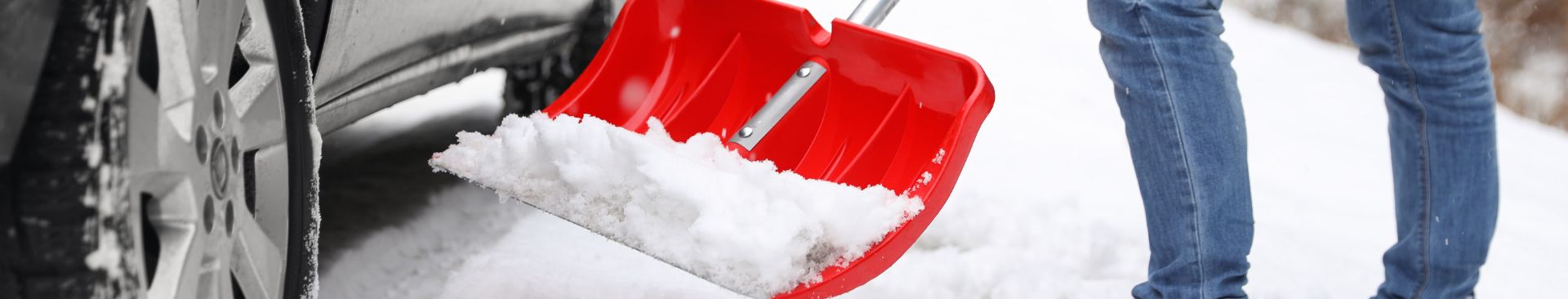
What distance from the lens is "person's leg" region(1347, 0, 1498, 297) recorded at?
4.69ft

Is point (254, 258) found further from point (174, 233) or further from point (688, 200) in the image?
point (688, 200)

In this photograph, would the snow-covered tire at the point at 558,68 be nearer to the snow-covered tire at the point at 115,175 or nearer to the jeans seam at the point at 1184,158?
the jeans seam at the point at 1184,158

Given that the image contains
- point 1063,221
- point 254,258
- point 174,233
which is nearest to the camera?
point 174,233

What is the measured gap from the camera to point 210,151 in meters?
0.99

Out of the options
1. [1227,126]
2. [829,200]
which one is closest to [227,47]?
[829,200]

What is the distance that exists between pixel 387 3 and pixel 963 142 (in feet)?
2.75

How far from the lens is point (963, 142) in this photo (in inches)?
65.5

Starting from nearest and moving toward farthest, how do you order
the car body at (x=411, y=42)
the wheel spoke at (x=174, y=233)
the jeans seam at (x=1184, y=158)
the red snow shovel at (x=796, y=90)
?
the wheel spoke at (x=174, y=233), the jeans seam at (x=1184, y=158), the car body at (x=411, y=42), the red snow shovel at (x=796, y=90)

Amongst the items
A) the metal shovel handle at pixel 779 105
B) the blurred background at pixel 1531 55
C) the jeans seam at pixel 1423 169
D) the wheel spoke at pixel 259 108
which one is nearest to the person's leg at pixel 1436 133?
the jeans seam at pixel 1423 169

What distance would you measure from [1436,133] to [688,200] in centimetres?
95

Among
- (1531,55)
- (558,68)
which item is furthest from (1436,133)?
(1531,55)

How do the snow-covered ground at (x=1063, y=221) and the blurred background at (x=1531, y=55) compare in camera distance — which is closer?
the snow-covered ground at (x=1063, y=221)

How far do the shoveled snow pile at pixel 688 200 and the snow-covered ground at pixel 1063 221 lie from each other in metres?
0.36

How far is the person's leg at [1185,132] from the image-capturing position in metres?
1.41
